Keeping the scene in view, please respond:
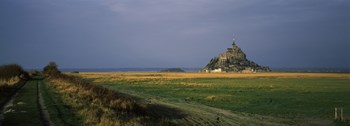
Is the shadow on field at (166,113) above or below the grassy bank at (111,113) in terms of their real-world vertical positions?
below

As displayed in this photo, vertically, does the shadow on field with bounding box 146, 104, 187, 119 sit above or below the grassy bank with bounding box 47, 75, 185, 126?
below

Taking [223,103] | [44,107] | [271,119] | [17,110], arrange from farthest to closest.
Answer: [223,103] < [271,119] < [44,107] < [17,110]

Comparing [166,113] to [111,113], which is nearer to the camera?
[111,113]

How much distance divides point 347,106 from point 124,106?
17.3 metres

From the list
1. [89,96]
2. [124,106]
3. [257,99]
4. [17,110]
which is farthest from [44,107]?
[257,99]

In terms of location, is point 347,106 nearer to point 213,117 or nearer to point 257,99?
point 257,99

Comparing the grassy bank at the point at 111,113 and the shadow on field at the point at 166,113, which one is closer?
the grassy bank at the point at 111,113

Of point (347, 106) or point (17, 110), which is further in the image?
point (347, 106)

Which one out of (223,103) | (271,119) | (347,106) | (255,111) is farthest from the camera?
(223,103)

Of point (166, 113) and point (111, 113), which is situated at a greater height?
point (111, 113)

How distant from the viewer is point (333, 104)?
31.0 metres

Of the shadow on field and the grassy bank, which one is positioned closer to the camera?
the grassy bank

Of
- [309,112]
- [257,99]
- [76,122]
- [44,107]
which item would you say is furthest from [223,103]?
[76,122]

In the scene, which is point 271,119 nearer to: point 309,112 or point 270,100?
point 309,112
